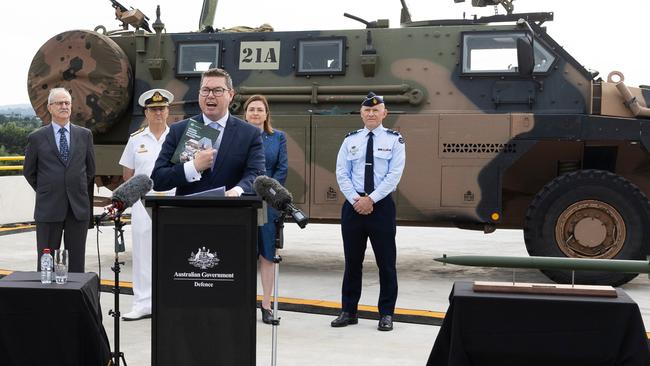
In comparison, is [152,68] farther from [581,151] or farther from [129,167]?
[581,151]

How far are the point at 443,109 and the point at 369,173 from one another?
271 cm

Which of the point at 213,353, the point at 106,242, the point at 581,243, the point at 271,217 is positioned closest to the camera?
the point at 213,353

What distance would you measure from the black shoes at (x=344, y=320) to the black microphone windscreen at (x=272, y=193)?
2.53m

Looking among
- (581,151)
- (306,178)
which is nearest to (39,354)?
(306,178)

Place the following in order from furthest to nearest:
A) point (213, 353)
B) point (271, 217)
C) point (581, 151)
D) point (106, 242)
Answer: point (106, 242) < point (581, 151) < point (271, 217) < point (213, 353)

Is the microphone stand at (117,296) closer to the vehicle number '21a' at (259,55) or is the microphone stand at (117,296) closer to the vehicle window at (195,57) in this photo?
the vehicle number '21a' at (259,55)

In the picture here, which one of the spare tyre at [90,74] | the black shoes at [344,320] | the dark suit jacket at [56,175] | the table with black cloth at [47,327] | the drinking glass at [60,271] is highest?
the spare tyre at [90,74]

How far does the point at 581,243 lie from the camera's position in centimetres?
862

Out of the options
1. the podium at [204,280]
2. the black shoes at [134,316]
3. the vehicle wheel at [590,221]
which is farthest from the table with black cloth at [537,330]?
the vehicle wheel at [590,221]

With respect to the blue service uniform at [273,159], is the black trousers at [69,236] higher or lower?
lower

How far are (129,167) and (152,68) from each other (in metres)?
3.16

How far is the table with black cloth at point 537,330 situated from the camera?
4359 mm

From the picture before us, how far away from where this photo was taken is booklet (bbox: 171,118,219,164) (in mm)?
4613

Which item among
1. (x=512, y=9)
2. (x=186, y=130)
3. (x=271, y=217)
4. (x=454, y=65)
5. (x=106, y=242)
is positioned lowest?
(x=106, y=242)
